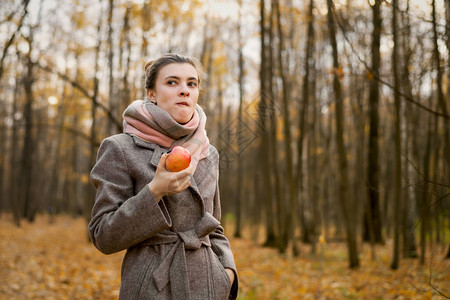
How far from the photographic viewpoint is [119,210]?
1.62m

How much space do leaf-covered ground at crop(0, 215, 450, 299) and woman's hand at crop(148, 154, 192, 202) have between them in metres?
4.57

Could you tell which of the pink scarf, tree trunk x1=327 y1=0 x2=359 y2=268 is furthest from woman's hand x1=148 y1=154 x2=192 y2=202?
tree trunk x1=327 y1=0 x2=359 y2=268

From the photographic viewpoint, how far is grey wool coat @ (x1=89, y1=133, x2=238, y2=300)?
1.63 meters

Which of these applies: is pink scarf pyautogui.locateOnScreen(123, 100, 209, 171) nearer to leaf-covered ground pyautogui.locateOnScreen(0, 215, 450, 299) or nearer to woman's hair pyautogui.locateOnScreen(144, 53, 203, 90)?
woman's hair pyautogui.locateOnScreen(144, 53, 203, 90)

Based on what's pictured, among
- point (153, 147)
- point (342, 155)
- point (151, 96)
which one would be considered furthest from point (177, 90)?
point (342, 155)

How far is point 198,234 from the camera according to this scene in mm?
1805

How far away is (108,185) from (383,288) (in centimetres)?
664

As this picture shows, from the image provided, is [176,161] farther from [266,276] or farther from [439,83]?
[266,276]

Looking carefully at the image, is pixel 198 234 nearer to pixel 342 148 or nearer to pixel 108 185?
pixel 108 185

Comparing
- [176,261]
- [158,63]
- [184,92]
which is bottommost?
[176,261]

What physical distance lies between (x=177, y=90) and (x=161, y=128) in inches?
7.9

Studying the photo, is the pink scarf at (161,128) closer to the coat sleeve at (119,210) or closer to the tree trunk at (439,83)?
the coat sleeve at (119,210)

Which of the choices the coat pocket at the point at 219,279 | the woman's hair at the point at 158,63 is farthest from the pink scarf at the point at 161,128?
the coat pocket at the point at 219,279

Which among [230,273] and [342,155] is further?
[342,155]
